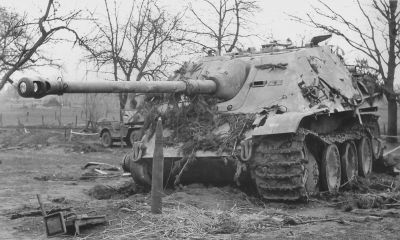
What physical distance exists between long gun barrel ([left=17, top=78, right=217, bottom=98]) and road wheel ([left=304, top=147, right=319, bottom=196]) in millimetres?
2157

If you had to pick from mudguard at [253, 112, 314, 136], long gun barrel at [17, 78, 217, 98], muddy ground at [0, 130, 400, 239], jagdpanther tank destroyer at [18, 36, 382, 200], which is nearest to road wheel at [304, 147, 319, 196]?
jagdpanther tank destroyer at [18, 36, 382, 200]

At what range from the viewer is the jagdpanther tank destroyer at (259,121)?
361 inches

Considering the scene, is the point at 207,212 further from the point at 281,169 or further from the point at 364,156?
the point at 364,156

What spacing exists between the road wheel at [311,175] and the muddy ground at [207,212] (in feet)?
0.56

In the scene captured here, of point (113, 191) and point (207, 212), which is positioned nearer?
point (207, 212)

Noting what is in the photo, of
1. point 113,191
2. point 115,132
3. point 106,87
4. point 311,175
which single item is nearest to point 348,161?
point 311,175

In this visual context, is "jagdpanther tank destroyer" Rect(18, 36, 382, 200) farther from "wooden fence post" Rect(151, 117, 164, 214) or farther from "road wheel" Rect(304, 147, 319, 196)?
"wooden fence post" Rect(151, 117, 164, 214)

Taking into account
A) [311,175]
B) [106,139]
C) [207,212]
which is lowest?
[207,212]

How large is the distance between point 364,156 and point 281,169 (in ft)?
15.9

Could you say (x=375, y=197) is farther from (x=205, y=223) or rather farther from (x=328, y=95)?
(x=205, y=223)

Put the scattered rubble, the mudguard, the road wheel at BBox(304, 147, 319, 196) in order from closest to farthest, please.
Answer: the mudguard
the road wheel at BBox(304, 147, 319, 196)
the scattered rubble

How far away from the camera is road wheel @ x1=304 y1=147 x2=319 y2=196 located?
991cm

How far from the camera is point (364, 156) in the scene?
13.3 m

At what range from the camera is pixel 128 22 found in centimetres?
3047
